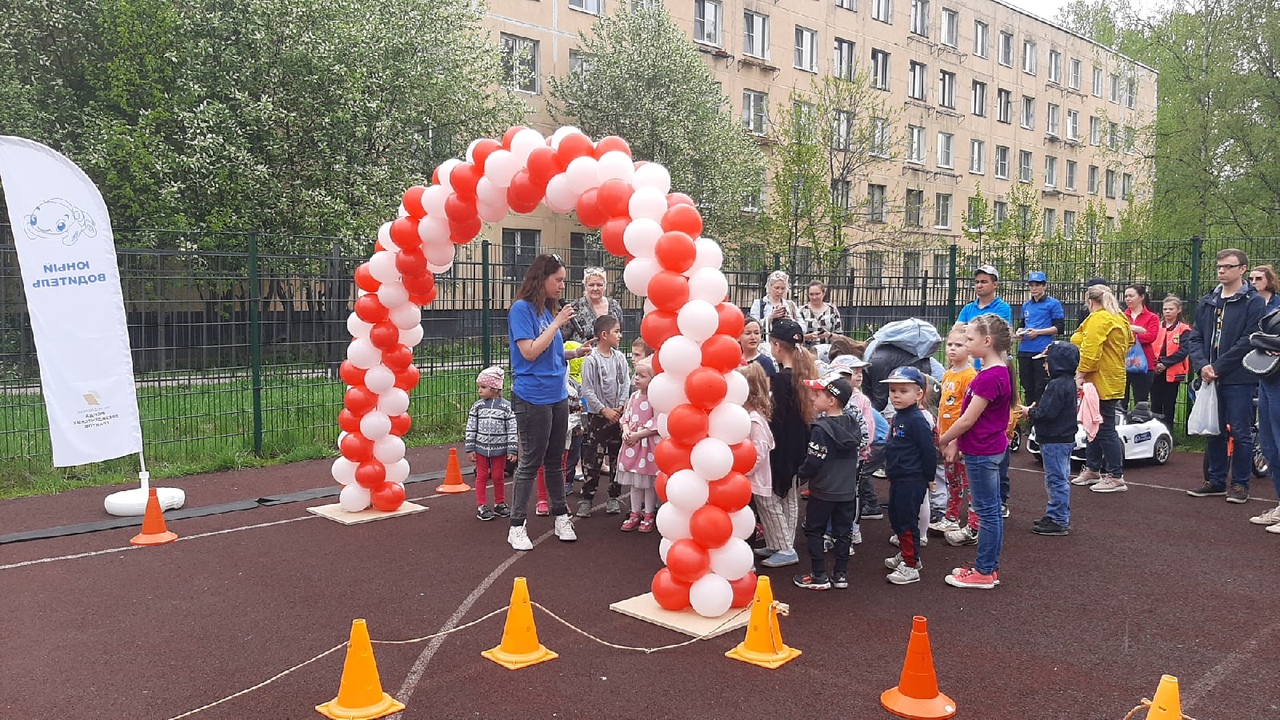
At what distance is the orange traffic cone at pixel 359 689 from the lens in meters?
4.03

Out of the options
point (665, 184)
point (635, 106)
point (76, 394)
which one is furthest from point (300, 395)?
point (635, 106)

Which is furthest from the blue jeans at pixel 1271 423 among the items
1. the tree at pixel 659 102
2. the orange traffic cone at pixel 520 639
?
the tree at pixel 659 102

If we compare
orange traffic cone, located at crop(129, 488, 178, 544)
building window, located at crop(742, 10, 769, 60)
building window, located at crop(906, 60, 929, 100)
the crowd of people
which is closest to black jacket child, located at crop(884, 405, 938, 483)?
the crowd of people

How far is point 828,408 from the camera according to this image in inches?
229

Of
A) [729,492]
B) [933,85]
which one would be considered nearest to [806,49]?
[933,85]

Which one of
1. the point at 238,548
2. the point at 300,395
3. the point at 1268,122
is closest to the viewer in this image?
the point at 238,548

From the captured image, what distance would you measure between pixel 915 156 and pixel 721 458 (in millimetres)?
39789

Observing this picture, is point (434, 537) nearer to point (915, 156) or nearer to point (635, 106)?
point (635, 106)

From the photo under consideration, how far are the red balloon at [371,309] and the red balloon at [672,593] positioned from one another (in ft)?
12.6

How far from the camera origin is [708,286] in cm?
542

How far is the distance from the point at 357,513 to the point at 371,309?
1.84 m

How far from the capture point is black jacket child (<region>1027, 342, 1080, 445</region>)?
7.14 metres

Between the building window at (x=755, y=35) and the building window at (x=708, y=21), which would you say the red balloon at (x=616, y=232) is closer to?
the building window at (x=708, y=21)

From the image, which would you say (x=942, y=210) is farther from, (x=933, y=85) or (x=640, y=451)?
(x=640, y=451)
